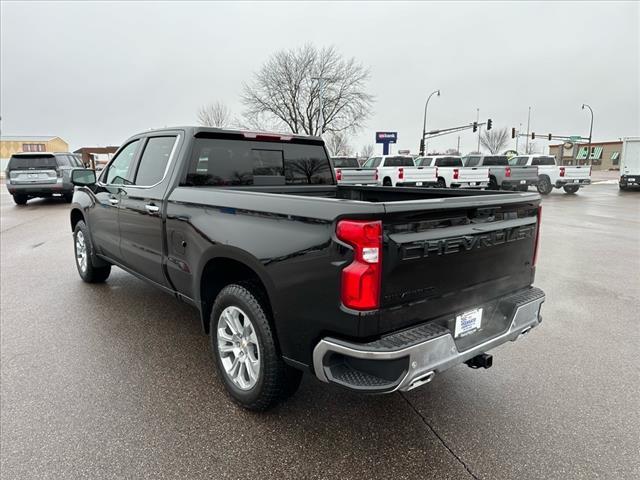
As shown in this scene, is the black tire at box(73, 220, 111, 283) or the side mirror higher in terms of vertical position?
the side mirror

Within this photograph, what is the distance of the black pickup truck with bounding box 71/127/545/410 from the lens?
7.24ft

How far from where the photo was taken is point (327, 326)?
2301 millimetres

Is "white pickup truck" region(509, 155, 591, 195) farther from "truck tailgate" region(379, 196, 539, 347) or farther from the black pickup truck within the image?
"truck tailgate" region(379, 196, 539, 347)

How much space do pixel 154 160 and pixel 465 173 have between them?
60.5 feet

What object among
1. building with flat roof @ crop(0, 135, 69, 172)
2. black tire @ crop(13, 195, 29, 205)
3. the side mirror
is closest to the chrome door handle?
the side mirror

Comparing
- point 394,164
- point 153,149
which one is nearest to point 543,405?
point 153,149

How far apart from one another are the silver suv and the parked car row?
34.5 feet

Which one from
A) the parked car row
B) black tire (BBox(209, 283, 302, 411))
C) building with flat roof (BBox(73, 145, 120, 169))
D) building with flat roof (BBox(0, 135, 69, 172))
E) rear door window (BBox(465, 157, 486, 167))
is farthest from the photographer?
building with flat roof (BBox(0, 135, 69, 172))

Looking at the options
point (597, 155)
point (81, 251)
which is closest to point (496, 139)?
point (597, 155)

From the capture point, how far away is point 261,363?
274cm

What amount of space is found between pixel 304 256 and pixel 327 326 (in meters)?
0.38

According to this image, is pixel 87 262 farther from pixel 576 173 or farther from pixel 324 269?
pixel 576 173

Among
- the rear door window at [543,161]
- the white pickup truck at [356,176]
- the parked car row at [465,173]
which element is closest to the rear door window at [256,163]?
the parked car row at [465,173]

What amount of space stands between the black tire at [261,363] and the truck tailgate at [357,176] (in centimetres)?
1688
